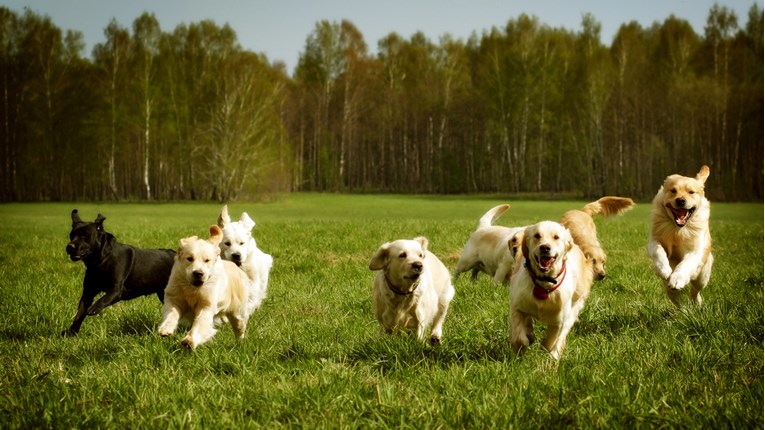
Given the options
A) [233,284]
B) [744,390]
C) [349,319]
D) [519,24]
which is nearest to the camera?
[744,390]

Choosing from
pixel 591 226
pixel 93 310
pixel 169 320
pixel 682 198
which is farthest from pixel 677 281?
pixel 93 310

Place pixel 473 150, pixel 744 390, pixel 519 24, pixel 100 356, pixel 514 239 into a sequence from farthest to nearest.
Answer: pixel 473 150, pixel 519 24, pixel 514 239, pixel 100 356, pixel 744 390

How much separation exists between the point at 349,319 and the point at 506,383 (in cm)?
244

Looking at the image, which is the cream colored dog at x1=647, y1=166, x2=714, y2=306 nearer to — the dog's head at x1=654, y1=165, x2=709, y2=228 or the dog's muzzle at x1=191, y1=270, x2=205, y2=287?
the dog's head at x1=654, y1=165, x2=709, y2=228

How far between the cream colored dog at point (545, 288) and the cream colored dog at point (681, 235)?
1.93 meters

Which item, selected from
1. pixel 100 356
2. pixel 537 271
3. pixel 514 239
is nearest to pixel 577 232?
pixel 514 239

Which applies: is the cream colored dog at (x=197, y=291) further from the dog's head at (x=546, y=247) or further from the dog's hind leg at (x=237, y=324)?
the dog's head at (x=546, y=247)

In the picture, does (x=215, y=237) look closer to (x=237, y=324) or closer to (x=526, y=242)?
(x=237, y=324)

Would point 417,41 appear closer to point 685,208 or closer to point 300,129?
point 300,129

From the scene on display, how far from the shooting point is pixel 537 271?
14.0ft

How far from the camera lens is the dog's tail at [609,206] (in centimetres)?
696

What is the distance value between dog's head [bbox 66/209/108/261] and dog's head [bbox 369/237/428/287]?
2.50 metres

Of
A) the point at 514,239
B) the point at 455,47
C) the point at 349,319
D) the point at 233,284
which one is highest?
the point at 455,47

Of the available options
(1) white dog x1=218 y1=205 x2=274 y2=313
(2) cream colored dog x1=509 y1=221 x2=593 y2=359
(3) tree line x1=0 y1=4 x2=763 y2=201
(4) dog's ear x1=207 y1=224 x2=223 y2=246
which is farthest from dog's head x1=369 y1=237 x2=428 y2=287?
(3) tree line x1=0 y1=4 x2=763 y2=201
